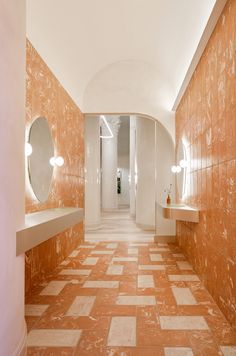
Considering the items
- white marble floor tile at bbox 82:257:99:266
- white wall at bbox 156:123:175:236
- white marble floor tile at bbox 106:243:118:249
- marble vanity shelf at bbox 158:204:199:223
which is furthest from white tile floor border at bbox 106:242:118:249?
marble vanity shelf at bbox 158:204:199:223

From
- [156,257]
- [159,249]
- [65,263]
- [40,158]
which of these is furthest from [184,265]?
[40,158]

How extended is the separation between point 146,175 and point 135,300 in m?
5.54

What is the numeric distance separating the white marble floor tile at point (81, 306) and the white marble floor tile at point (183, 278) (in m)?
1.12

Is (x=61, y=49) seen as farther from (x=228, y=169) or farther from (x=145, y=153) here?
(x=145, y=153)

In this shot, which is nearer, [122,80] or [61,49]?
[61,49]

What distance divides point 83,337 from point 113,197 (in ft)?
42.1

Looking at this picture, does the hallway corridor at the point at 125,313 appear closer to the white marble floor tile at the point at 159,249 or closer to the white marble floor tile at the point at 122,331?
the white marble floor tile at the point at 122,331

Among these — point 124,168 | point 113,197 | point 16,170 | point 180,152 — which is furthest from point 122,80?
point 124,168

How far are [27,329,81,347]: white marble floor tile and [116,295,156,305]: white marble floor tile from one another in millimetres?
749

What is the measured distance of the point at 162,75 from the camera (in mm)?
6250

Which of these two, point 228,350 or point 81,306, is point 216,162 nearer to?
point 228,350

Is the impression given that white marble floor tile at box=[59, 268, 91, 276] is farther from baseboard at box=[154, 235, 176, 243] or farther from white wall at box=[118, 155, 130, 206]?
white wall at box=[118, 155, 130, 206]

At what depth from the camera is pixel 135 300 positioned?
3.18 meters

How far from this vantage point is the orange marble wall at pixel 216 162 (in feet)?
8.22
